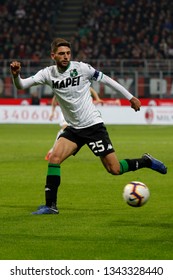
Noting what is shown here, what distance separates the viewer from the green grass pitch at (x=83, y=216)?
868 centimetres

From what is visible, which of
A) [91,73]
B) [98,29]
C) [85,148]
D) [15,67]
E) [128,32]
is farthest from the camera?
[98,29]

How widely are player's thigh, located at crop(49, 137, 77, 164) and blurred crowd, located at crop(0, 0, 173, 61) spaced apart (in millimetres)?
31783

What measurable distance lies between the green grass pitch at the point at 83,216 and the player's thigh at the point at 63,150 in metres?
0.80

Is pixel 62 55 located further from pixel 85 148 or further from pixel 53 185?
pixel 85 148

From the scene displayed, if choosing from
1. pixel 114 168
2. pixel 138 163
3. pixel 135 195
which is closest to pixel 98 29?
pixel 138 163

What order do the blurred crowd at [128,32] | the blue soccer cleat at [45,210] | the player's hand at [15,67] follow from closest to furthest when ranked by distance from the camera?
the player's hand at [15,67] < the blue soccer cleat at [45,210] < the blurred crowd at [128,32]

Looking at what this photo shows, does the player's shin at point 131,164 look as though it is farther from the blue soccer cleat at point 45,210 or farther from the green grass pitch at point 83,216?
the blue soccer cleat at point 45,210

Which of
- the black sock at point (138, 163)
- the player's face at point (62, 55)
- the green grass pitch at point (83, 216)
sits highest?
the player's face at point (62, 55)

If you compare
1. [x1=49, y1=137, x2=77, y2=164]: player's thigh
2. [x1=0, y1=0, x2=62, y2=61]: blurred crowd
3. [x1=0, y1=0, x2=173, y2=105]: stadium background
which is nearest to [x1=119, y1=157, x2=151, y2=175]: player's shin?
[x1=49, y1=137, x2=77, y2=164]: player's thigh

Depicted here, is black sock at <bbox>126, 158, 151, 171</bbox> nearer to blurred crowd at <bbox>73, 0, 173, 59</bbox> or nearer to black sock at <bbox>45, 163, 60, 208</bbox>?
black sock at <bbox>45, 163, 60, 208</bbox>

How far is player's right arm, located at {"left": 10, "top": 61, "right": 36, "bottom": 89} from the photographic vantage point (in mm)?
11070

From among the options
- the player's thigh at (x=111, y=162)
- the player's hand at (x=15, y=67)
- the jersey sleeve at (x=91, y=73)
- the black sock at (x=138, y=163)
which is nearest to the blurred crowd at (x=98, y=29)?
the black sock at (x=138, y=163)

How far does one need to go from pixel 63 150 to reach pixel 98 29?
36068 millimetres

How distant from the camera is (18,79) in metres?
11.4
